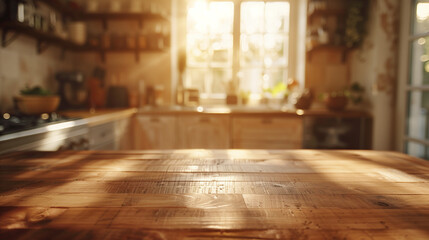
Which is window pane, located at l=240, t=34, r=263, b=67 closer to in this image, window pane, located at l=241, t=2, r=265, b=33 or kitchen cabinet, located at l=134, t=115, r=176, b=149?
window pane, located at l=241, t=2, r=265, b=33

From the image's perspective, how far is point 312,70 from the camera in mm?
3746

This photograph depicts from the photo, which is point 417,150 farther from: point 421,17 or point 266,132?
point 266,132

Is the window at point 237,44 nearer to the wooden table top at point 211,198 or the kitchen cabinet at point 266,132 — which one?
the kitchen cabinet at point 266,132

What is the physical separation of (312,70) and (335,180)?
3.20 metres

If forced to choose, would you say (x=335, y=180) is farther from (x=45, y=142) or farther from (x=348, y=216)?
(x=45, y=142)

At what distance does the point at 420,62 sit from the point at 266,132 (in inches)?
57.1

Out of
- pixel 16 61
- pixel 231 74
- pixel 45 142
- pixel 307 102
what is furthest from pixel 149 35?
pixel 45 142

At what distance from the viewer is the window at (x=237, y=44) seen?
399 cm

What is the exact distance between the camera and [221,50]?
4.02 m

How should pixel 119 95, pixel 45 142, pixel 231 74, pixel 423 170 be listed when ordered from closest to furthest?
pixel 423 170, pixel 45 142, pixel 119 95, pixel 231 74

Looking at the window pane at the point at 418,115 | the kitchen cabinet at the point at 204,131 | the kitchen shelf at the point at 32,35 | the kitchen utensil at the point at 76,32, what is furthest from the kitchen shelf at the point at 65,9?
the window pane at the point at 418,115

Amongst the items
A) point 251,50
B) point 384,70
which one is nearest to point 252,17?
point 251,50

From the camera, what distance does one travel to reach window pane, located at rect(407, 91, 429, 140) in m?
2.36

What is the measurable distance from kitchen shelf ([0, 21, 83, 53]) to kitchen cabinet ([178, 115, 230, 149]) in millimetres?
1390
